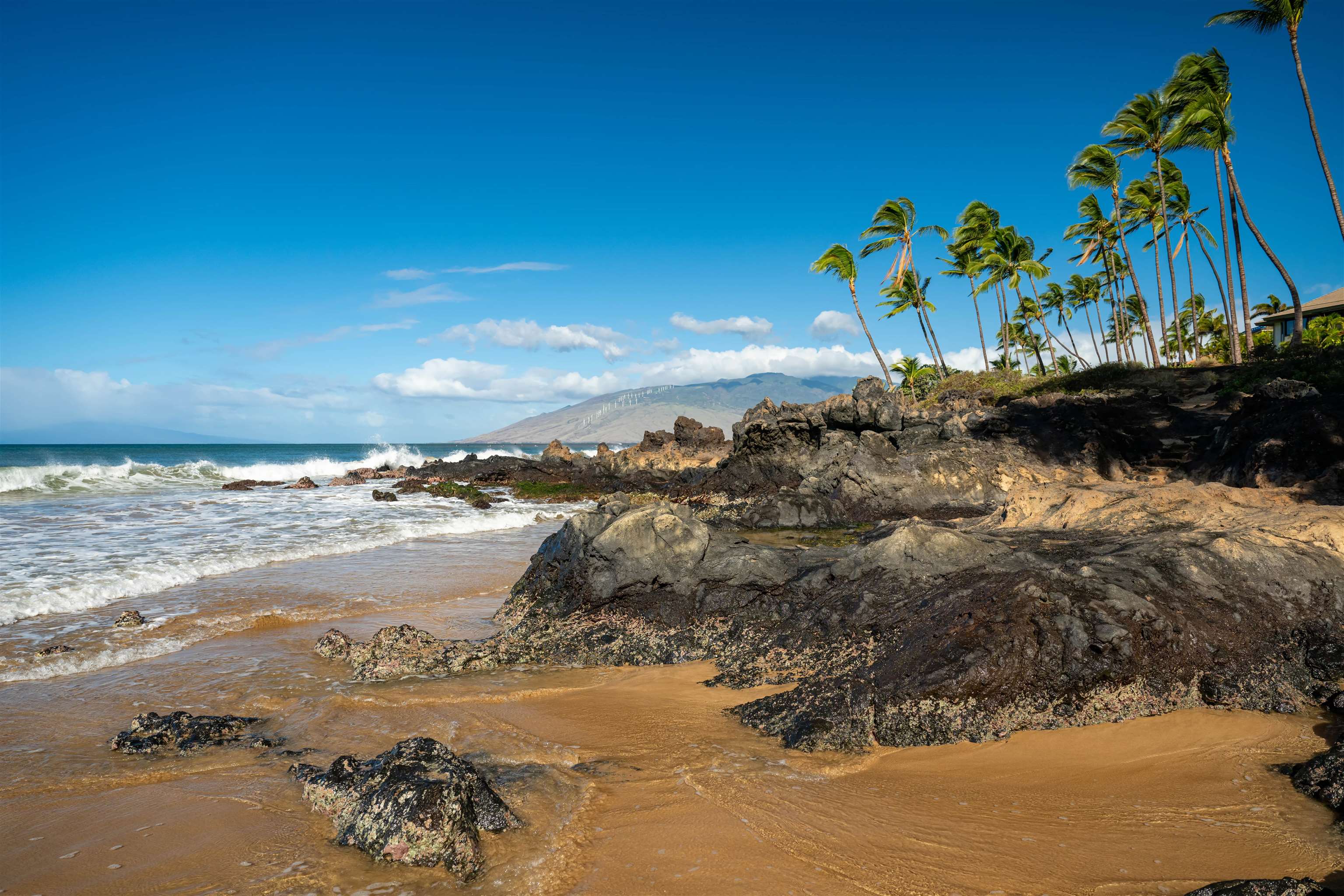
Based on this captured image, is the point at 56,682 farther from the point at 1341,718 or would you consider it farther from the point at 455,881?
the point at 1341,718

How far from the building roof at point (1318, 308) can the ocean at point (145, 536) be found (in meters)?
47.4

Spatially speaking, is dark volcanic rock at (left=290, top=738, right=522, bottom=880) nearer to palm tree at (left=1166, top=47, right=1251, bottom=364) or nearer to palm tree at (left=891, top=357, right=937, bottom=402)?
palm tree at (left=1166, top=47, right=1251, bottom=364)

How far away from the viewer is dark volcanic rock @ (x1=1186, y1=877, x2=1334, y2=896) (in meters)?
2.50

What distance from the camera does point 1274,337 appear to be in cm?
4394

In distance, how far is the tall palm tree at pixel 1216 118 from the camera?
23.5 metres

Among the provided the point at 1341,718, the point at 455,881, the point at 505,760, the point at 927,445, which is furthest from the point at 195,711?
the point at 927,445

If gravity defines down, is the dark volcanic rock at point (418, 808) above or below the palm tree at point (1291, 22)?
below

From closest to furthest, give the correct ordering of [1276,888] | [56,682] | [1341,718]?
[1276,888] → [1341,718] → [56,682]

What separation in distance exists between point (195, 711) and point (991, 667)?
19.9 ft

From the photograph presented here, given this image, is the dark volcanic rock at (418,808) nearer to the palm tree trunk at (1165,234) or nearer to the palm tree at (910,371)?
the palm tree trunk at (1165,234)

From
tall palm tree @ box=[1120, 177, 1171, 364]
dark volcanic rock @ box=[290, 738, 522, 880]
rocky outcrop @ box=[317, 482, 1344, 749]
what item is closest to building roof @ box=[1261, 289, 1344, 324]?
tall palm tree @ box=[1120, 177, 1171, 364]

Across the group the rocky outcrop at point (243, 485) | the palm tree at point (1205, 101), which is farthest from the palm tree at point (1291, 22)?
the rocky outcrop at point (243, 485)

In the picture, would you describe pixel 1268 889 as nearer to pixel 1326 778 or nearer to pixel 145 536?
pixel 1326 778

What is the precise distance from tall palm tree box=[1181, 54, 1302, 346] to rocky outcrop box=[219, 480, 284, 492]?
38896 mm
